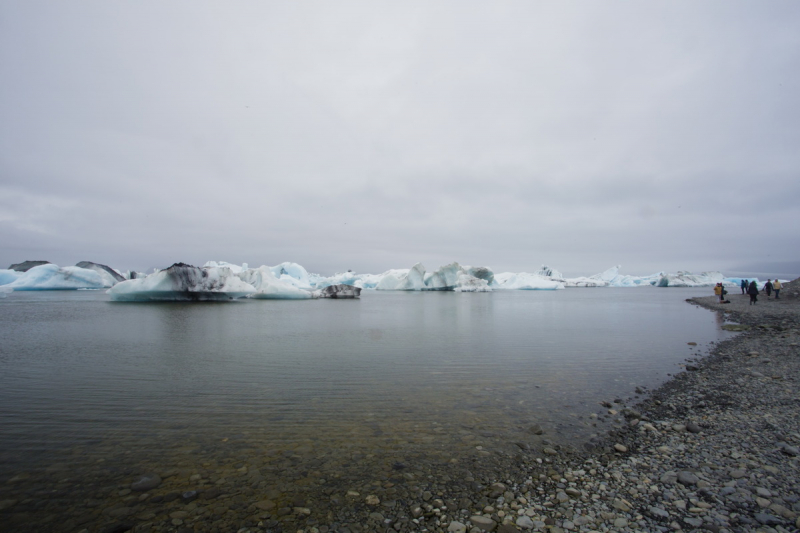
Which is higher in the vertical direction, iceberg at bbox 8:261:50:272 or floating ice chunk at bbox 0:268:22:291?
iceberg at bbox 8:261:50:272

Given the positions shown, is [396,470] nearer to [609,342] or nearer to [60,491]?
[60,491]

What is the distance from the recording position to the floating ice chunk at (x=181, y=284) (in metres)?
24.7

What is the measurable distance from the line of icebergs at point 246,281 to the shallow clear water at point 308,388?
14.1 m

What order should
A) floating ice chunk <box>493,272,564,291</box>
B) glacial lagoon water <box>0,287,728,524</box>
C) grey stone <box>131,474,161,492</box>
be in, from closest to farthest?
1. grey stone <box>131,474,161,492</box>
2. glacial lagoon water <box>0,287,728,524</box>
3. floating ice chunk <box>493,272,564,291</box>

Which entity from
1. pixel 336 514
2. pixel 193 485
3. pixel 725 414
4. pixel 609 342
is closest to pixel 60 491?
pixel 193 485

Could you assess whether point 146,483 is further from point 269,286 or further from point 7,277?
point 7,277

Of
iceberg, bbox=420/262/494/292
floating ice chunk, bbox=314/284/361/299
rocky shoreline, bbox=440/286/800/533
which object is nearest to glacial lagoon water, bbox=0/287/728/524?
rocky shoreline, bbox=440/286/800/533

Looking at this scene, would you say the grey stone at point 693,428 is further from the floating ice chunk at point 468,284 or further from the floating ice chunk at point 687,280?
the floating ice chunk at point 687,280

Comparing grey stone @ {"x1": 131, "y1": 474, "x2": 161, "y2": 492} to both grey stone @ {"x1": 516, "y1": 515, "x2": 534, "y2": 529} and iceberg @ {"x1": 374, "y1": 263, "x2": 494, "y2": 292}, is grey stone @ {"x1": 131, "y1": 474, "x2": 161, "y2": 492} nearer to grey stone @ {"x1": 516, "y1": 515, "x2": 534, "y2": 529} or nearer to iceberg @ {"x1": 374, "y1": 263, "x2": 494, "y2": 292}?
grey stone @ {"x1": 516, "y1": 515, "x2": 534, "y2": 529}

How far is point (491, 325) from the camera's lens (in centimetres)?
1555

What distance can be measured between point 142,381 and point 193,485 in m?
4.41

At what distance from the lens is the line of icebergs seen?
25.4 m

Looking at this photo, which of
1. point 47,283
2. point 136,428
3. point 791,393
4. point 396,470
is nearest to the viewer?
point 396,470

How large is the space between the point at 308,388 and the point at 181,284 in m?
23.2
